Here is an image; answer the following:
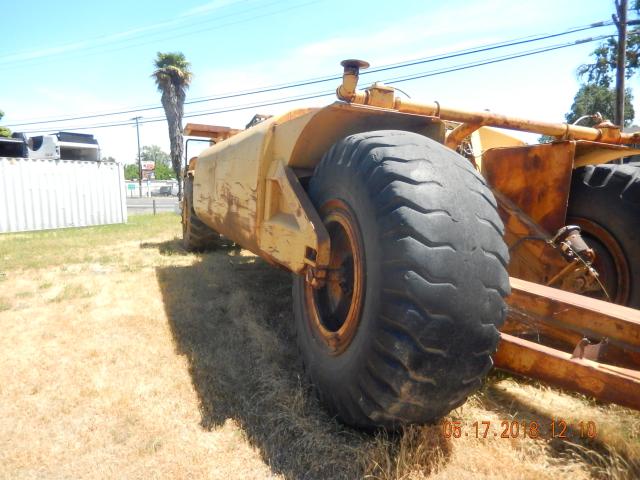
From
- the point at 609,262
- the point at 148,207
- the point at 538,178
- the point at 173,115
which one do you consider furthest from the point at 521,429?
the point at 148,207

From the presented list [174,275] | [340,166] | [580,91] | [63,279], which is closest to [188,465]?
[340,166]

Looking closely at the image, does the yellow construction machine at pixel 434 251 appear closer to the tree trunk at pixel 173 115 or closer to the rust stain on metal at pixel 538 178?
the rust stain on metal at pixel 538 178

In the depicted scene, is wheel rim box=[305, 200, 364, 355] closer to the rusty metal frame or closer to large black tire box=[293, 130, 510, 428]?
large black tire box=[293, 130, 510, 428]

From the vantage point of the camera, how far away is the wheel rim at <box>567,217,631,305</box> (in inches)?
123

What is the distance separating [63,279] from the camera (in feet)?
20.7

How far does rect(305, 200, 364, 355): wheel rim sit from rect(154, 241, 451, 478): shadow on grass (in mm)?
406

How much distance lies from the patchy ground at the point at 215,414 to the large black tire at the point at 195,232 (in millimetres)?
2886

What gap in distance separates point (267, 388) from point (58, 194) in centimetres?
1524

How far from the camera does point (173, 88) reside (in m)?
27.3

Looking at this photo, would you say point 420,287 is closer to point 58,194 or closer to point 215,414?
point 215,414

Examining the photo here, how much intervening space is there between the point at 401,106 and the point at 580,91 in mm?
38468

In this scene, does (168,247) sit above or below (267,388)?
below

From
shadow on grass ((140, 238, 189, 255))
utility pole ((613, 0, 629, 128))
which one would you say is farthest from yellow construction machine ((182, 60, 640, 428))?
utility pole ((613, 0, 629, 128))

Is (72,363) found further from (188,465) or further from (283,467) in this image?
(283,467)
